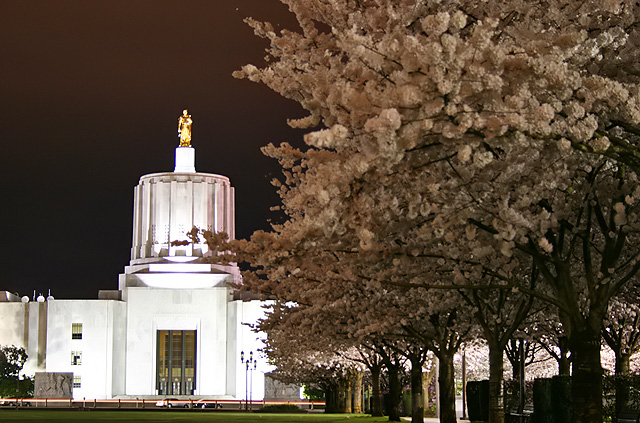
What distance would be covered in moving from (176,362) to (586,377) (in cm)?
11202

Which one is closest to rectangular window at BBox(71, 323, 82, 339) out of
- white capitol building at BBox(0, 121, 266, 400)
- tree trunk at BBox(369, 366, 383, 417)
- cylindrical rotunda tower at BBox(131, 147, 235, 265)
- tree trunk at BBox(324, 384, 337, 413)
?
→ white capitol building at BBox(0, 121, 266, 400)

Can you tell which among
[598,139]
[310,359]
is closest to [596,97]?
[598,139]

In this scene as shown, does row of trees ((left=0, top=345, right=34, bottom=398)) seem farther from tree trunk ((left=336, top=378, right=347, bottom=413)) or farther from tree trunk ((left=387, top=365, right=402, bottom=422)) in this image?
tree trunk ((left=387, top=365, right=402, bottom=422))

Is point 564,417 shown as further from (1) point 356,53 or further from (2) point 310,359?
(2) point 310,359

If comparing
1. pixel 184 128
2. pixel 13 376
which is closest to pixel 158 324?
pixel 13 376

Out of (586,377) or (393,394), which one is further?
(393,394)

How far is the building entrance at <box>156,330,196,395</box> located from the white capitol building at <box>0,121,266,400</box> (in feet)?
0.43

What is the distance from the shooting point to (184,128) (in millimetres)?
132125

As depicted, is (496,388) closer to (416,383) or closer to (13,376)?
(416,383)

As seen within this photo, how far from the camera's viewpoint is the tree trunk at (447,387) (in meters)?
28.0

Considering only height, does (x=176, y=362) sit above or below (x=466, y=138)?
below

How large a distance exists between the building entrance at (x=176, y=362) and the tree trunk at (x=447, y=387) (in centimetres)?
9565

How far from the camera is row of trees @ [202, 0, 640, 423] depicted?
31.0 ft

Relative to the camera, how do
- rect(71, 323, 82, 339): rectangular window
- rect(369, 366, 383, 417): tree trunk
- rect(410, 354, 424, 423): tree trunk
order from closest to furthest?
rect(410, 354, 424, 423): tree trunk → rect(369, 366, 383, 417): tree trunk → rect(71, 323, 82, 339): rectangular window
